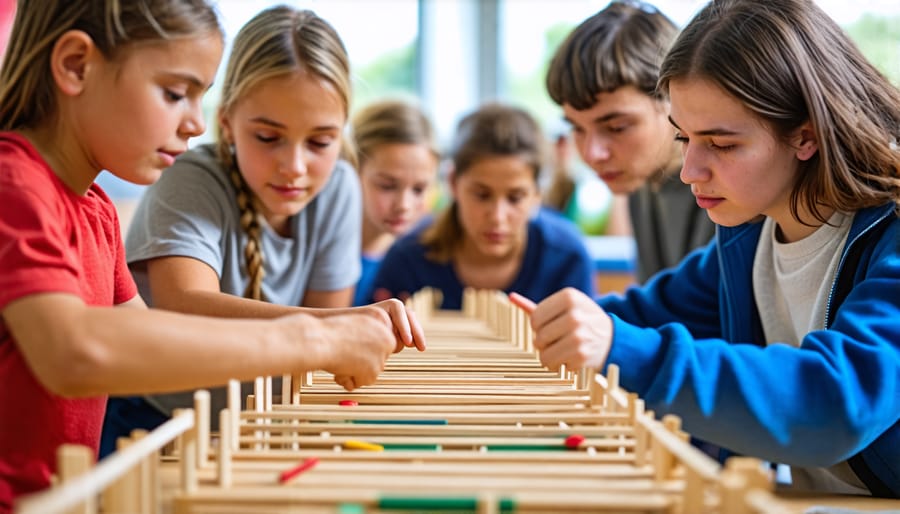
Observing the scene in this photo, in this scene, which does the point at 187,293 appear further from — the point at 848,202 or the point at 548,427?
the point at 848,202

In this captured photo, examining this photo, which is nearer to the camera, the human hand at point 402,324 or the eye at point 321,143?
the human hand at point 402,324

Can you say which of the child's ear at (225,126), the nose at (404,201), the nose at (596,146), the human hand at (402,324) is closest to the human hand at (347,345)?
the human hand at (402,324)

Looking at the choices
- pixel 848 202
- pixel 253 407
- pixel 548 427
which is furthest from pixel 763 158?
pixel 253 407

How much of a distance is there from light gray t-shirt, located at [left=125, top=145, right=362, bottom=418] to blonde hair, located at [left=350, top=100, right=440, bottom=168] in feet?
2.28

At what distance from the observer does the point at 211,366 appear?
2.25 feet

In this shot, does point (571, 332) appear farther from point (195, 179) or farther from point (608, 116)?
point (608, 116)

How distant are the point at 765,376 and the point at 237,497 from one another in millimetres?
513

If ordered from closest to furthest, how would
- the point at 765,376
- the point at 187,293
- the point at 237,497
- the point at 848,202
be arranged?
the point at 237,497, the point at 765,376, the point at 848,202, the point at 187,293

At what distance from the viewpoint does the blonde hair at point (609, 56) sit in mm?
1699

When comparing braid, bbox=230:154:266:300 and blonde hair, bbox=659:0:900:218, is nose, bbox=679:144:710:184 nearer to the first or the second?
blonde hair, bbox=659:0:900:218

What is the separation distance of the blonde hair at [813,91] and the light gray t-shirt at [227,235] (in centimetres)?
74

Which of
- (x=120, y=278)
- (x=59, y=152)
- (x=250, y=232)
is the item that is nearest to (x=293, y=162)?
(x=250, y=232)

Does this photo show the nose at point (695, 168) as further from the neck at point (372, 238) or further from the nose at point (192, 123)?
the neck at point (372, 238)

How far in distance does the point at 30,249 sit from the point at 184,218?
0.63 meters
